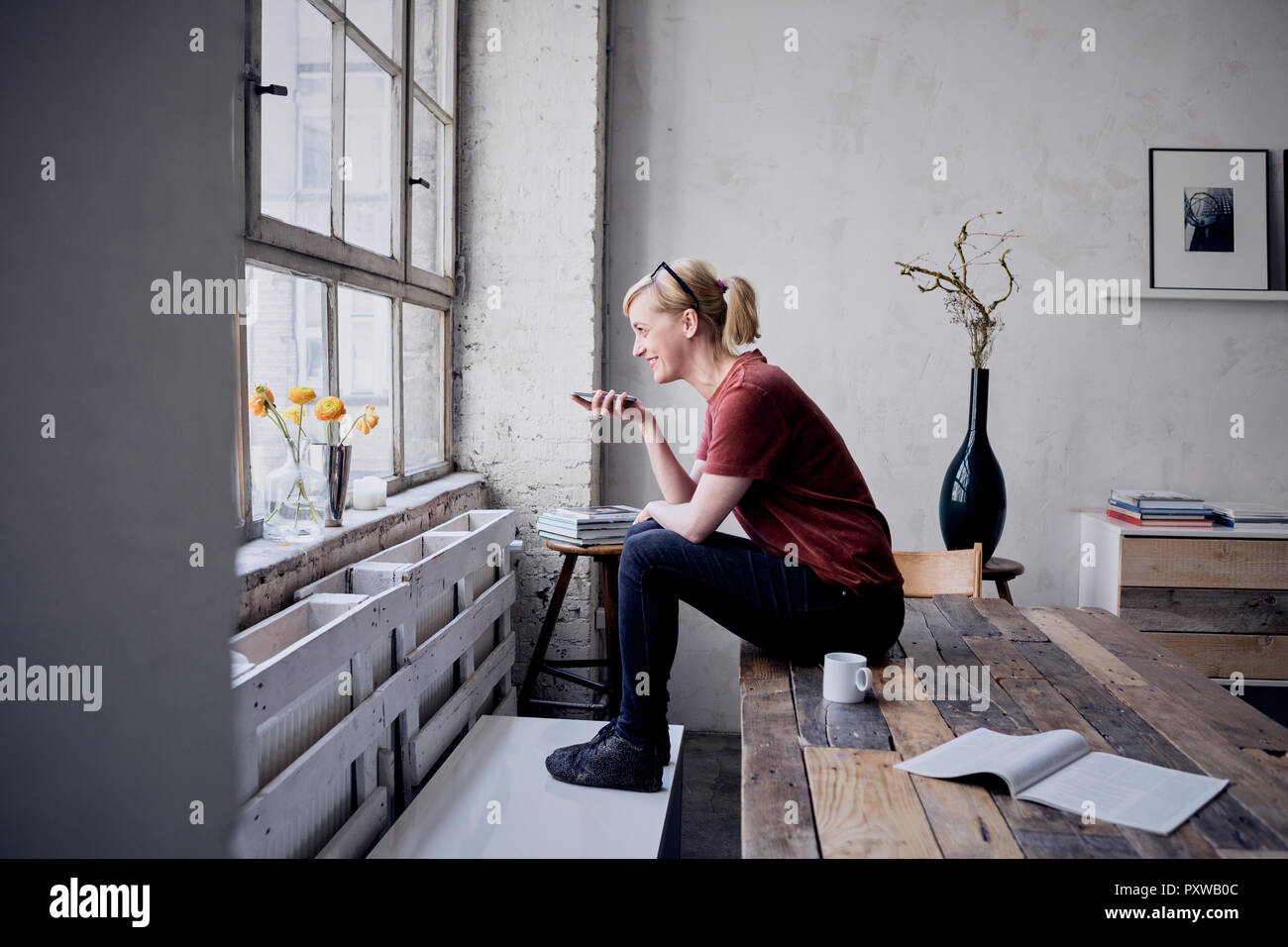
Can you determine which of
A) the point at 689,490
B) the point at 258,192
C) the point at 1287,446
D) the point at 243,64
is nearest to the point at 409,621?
the point at 689,490

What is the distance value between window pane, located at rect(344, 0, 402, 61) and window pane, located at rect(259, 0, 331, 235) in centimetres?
20

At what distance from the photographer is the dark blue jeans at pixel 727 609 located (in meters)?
1.95

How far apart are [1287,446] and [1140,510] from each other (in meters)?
0.76

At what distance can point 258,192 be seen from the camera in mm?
1896

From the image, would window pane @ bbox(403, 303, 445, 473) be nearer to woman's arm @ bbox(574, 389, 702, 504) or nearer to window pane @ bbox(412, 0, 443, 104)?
window pane @ bbox(412, 0, 443, 104)

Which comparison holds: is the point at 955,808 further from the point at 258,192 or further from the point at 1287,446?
the point at 1287,446

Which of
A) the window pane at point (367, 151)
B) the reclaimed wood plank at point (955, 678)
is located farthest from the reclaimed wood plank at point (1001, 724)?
the window pane at point (367, 151)

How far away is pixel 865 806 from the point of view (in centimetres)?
128

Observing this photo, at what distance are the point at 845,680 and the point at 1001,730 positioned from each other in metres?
0.27

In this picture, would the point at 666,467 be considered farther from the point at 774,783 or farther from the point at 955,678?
the point at 774,783

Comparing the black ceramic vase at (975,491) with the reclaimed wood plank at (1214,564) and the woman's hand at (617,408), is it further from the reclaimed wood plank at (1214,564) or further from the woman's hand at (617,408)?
the woman's hand at (617,408)

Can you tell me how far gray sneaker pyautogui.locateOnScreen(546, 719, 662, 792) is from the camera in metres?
1.95

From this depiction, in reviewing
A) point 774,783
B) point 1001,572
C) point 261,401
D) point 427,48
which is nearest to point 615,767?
point 774,783

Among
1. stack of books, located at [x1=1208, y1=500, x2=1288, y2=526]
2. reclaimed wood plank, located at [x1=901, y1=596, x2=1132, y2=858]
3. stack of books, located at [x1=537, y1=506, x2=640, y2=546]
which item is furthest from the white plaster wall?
stack of books, located at [x1=1208, y1=500, x2=1288, y2=526]
